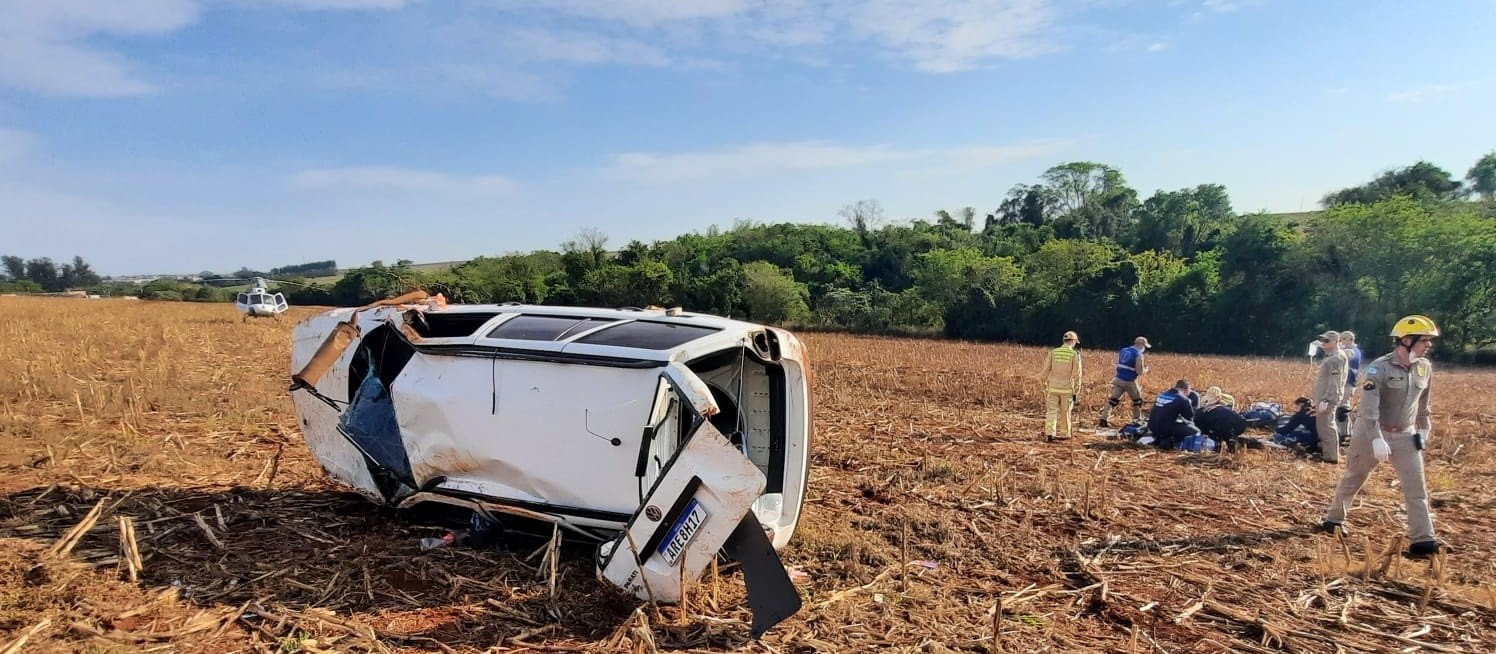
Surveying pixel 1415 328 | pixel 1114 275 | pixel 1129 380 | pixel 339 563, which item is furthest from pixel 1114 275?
pixel 339 563

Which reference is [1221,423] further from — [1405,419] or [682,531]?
[682,531]

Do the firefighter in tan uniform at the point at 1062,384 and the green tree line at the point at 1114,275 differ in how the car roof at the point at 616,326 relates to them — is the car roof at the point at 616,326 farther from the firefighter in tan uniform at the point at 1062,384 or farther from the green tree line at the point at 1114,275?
the firefighter in tan uniform at the point at 1062,384

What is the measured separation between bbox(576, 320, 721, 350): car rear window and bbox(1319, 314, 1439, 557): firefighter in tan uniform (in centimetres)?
555

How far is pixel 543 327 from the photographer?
5.09 metres

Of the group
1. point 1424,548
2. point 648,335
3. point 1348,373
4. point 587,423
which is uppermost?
point 648,335

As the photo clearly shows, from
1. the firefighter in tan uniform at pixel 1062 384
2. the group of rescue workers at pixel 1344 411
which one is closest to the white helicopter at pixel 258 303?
the firefighter in tan uniform at pixel 1062 384

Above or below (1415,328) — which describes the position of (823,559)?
below

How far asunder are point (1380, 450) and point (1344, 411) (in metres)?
3.49

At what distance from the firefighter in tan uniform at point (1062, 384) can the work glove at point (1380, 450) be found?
184 inches

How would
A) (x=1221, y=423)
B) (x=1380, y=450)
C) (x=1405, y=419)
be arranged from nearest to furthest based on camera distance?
(x=1380, y=450), (x=1405, y=419), (x=1221, y=423)

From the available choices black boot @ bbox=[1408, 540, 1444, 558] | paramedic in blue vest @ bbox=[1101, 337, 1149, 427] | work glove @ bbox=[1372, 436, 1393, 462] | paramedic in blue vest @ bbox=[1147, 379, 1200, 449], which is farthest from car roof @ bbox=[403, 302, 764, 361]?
paramedic in blue vest @ bbox=[1101, 337, 1149, 427]

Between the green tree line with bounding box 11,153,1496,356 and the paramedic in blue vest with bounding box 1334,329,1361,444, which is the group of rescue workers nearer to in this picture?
the paramedic in blue vest with bounding box 1334,329,1361,444

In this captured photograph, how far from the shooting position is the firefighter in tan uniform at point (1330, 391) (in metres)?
9.45

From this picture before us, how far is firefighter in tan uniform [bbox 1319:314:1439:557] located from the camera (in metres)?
6.13
